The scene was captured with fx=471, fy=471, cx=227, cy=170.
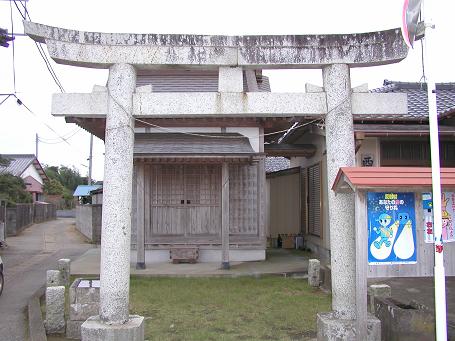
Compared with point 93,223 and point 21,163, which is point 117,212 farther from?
point 21,163

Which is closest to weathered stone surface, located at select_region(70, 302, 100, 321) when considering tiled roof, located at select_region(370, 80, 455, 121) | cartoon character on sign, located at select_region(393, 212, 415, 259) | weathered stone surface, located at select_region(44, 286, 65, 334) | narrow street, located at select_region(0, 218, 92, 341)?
weathered stone surface, located at select_region(44, 286, 65, 334)

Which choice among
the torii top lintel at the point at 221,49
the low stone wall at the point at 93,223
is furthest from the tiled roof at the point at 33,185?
the torii top lintel at the point at 221,49

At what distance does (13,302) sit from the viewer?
10.5 m

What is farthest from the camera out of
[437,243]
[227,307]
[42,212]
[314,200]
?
[42,212]

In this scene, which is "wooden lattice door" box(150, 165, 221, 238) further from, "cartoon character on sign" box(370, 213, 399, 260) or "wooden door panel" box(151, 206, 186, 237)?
"cartoon character on sign" box(370, 213, 399, 260)

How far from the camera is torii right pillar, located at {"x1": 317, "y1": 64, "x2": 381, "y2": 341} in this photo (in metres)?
6.43

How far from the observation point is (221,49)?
22.2 ft

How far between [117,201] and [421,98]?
41.2 ft

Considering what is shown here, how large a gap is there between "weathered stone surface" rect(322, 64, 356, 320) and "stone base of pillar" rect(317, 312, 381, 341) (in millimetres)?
160

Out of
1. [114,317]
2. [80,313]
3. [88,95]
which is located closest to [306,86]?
[88,95]

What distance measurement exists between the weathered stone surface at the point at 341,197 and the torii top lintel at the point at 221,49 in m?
0.31

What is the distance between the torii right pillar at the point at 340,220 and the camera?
6426 millimetres

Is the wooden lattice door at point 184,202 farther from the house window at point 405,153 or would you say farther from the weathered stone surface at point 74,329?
the weathered stone surface at point 74,329

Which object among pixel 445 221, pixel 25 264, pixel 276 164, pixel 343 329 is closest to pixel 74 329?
pixel 343 329
